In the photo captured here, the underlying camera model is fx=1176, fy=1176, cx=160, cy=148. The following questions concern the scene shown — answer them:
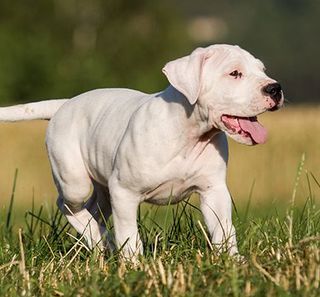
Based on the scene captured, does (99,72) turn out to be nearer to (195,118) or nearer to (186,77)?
(195,118)

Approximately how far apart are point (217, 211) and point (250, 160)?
15.2m

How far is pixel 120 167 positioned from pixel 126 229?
0.38 m

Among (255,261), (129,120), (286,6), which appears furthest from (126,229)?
(286,6)

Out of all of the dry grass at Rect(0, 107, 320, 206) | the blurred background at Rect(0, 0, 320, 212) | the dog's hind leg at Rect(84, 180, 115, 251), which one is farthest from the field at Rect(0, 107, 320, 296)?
the blurred background at Rect(0, 0, 320, 212)

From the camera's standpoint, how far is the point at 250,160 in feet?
73.2

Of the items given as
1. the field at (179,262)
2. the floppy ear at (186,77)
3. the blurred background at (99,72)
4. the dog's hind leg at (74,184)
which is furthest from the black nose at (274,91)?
the blurred background at (99,72)

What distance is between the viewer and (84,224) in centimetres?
827

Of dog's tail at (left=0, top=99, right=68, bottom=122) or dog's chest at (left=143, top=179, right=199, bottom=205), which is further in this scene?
dog's tail at (left=0, top=99, right=68, bottom=122)

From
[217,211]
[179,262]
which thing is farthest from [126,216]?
[179,262]

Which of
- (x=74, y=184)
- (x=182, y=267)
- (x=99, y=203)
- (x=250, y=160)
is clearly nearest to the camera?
(x=182, y=267)

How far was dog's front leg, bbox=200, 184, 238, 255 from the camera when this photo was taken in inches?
278

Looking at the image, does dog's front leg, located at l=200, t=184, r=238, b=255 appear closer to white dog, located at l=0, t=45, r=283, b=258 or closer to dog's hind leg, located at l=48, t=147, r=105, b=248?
white dog, located at l=0, t=45, r=283, b=258

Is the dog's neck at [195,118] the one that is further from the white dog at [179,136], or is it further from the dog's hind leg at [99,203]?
the dog's hind leg at [99,203]

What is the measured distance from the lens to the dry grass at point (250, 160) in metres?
20.3
